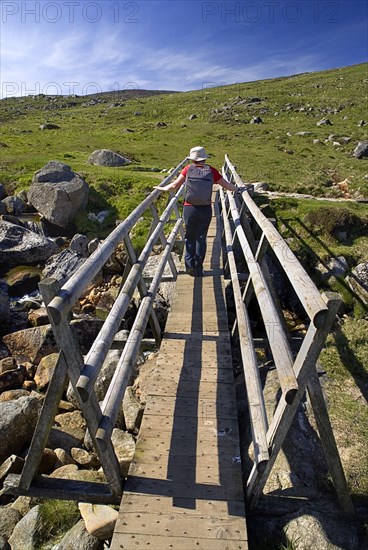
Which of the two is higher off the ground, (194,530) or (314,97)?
(314,97)

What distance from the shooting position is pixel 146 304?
17.3 ft

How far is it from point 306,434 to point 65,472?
312cm

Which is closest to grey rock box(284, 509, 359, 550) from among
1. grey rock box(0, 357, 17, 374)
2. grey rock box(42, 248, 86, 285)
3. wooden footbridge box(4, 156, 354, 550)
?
wooden footbridge box(4, 156, 354, 550)

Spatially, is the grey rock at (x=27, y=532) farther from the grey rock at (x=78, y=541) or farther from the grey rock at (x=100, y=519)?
the grey rock at (x=100, y=519)

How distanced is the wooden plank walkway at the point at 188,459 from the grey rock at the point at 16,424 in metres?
1.99

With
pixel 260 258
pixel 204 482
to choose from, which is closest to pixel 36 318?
pixel 260 258

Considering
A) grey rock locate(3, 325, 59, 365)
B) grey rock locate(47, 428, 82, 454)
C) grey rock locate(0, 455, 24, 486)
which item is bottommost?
grey rock locate(3, 325, 59, 365)

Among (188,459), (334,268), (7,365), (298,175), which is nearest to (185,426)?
(188,459)

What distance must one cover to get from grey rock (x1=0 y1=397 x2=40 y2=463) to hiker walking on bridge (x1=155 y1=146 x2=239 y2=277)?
174 inches

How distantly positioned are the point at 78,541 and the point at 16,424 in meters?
2.28

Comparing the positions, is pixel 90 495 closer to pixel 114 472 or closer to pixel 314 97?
pixel 114 472

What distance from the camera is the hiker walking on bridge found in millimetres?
7207

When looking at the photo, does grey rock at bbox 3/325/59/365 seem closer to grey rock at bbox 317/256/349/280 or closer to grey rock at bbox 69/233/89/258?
grey rock at bbox 69/233/89/258

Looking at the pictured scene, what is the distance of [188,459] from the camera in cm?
402
